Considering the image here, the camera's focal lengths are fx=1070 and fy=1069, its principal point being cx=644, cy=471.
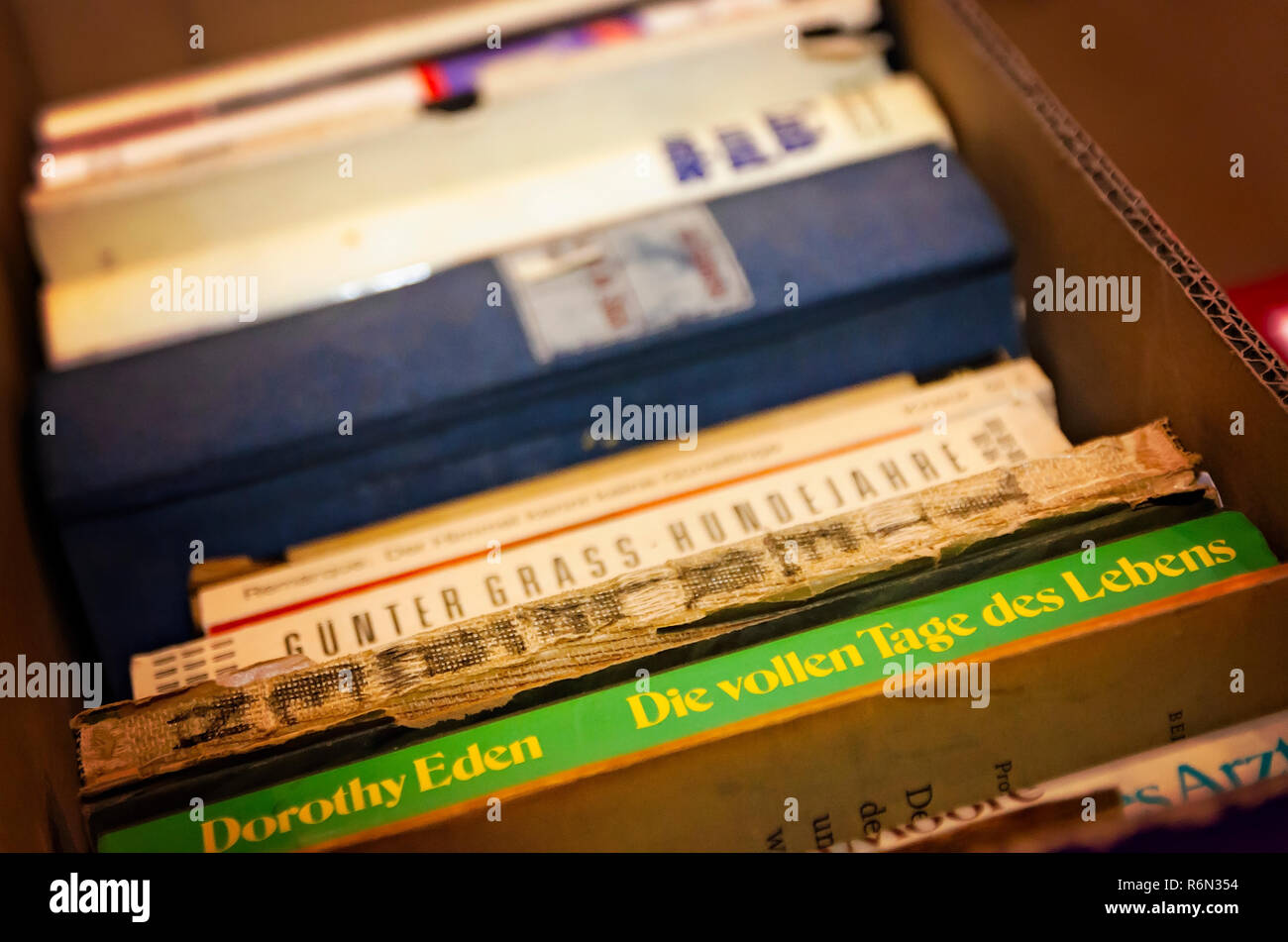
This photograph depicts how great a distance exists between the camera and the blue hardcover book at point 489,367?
2.60 ft

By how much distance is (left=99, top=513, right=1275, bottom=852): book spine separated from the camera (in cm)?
59

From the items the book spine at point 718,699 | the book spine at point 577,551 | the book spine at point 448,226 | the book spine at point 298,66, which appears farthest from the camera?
the book spine at point 298,66

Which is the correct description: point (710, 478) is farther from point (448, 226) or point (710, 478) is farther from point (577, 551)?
point (448, 226)

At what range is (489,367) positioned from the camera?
0.80m

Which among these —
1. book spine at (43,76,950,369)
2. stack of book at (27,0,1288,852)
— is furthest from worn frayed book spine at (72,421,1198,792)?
book spine at (43,76,950,369)

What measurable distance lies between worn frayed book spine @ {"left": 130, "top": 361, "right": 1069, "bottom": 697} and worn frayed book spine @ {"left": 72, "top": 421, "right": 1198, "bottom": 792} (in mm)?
51

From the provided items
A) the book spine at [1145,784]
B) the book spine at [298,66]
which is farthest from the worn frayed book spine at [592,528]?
the book spine at [298,66]

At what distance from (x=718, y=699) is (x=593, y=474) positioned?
0.27 meters

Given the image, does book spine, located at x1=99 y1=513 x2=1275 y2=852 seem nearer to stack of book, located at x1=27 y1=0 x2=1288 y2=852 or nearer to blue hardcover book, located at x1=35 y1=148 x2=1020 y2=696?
stack of book, located at x1=27 y1=0 x2=1288 y2=852

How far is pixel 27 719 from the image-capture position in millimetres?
685

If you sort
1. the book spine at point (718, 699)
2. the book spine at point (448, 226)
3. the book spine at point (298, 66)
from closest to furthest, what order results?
the book spine at point (718, 699) < the book spine at point (448, 226) < the book spine at point (298, 66)

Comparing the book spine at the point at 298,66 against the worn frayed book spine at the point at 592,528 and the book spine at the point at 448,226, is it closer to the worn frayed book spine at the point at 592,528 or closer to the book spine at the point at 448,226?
the book spine at the point at 448,226

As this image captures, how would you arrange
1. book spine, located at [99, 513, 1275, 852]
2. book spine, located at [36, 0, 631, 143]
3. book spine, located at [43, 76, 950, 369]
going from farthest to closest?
1. book spine, located at [36, 0, 631, 143]
2. book spine, located at [43, 76, 950, 369]
3. book spine, located at [99, 513, 1275, 852]
